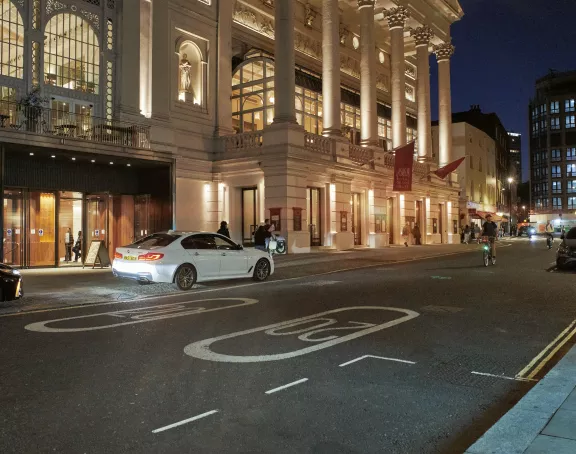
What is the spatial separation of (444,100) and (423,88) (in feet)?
14.3

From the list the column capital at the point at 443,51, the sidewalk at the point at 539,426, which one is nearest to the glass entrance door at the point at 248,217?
the sidewalk at the point at 539,426

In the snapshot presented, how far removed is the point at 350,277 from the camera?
50.9 feet

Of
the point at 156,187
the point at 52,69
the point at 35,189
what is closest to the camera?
the point at 35,189

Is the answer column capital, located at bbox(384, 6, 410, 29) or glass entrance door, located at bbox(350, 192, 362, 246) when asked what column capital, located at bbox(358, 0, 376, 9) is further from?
glass entrance door, located at bbox(350, 192, 362, 246)

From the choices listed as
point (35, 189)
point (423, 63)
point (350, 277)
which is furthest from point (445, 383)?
point (423, 63)

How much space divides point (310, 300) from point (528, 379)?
228 inches

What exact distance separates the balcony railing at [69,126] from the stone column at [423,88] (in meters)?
25.5

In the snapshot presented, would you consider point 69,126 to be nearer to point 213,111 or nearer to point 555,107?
point 213,111

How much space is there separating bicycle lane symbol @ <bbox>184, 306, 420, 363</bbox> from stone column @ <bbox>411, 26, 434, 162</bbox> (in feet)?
112

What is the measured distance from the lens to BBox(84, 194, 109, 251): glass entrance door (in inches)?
850

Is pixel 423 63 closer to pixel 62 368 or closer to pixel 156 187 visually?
pixel 156 187

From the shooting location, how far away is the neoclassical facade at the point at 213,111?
20.8 meters

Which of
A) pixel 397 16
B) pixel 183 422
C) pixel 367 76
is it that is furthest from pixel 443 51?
pixel 183 422

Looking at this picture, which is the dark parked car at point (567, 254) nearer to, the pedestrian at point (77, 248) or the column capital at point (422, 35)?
the pedestrian at point (77, 248)
